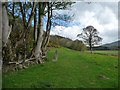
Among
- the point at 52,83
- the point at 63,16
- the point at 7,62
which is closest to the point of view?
the point at 52,83

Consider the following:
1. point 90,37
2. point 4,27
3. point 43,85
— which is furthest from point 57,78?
point 90,37

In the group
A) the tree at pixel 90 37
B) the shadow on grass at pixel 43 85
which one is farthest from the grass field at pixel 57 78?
the tree at pixel 90 37

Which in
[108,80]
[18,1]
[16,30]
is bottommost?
[108,80]

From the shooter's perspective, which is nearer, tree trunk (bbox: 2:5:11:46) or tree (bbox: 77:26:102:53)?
tree trunk (bbox: 2:5:11:46)

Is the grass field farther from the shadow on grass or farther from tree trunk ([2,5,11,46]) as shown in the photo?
tree trunk ([2,5,11,46])

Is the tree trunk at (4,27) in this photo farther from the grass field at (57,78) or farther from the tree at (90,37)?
the tree at (90,37)

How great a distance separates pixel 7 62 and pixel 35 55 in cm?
527

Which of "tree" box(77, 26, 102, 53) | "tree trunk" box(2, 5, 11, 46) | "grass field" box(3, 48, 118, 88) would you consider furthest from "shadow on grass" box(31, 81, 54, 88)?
"tree" box(77, 26, 102, 53)

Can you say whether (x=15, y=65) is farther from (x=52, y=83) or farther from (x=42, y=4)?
(x=42, y=4)

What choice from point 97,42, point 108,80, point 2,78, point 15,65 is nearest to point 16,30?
point 15,65

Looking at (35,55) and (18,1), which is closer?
(18,1)

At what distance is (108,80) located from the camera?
18750 mm

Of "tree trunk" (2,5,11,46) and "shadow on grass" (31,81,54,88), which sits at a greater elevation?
"tree trunk" (2,5,11,46)

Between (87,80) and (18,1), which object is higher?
(18,1)
